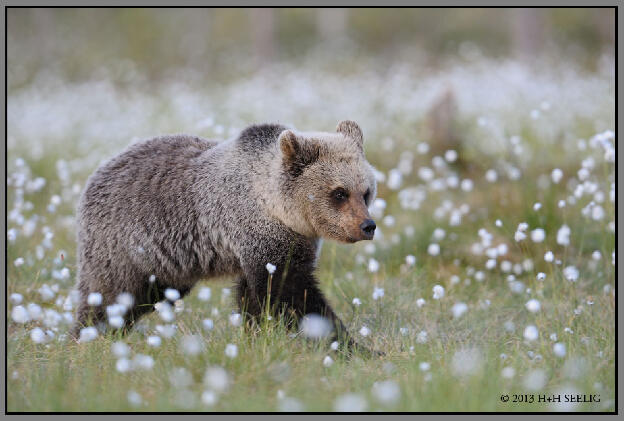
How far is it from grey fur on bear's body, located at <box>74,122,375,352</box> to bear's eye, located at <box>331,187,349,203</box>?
6cm

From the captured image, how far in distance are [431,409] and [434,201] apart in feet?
16.2

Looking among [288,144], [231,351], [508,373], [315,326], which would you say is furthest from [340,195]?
[508,373]

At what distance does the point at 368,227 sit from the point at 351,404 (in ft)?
4.74

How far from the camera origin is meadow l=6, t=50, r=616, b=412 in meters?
3.67

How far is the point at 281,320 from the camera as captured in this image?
435 centimetres

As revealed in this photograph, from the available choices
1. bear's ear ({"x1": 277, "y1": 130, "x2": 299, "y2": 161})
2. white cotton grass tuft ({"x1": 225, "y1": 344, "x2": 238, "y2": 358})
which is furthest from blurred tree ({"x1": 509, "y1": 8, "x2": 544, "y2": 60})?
white cotton grass tuft ({"x1": 225, "y1": 344, "x2": 238, "y2": 358})

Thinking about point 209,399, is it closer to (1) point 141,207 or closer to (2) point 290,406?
(2) point 290,406

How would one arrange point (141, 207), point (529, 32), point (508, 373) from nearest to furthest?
point (508, 373)
point (141, 207)
point (529, 32)

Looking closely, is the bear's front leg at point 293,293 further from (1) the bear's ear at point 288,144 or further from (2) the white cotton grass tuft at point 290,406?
(2) the white cotton grass tuft at point 290,406

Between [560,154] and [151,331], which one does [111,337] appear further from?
[560,154]

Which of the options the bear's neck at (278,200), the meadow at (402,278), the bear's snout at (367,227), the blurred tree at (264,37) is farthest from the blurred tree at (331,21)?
the bear's snout at (367,227)

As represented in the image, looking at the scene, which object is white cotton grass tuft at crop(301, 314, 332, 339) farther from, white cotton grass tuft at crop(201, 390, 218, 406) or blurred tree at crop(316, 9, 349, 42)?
blurred tree at crop(316, 9, 349, 42)

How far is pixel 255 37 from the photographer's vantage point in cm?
1973

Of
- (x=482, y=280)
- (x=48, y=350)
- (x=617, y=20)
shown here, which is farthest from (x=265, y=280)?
(x=617, y=20)
